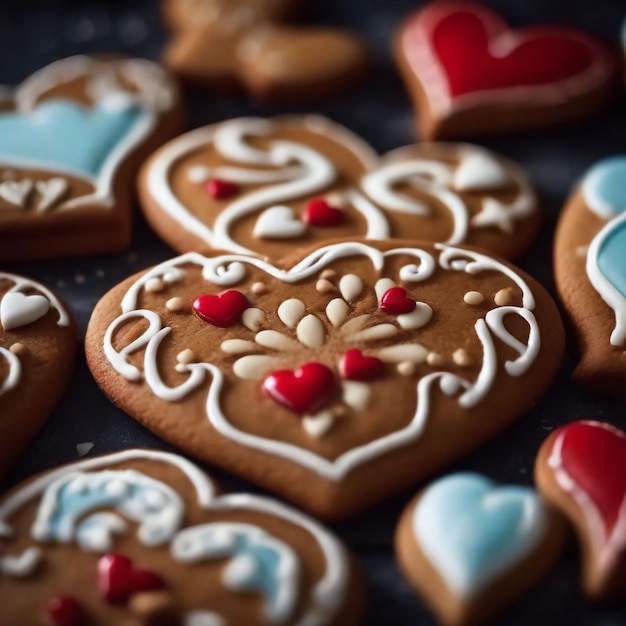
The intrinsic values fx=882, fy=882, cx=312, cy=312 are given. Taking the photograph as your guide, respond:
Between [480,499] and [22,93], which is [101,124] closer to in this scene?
[22,93]

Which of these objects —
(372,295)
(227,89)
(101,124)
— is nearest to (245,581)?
(372,295)

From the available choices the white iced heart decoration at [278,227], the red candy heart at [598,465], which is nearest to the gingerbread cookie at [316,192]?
the white iced heart decoration at [278,227]

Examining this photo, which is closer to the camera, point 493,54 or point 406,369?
point 406,369

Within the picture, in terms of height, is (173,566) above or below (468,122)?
below

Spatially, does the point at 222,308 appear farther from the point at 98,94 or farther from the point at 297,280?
the point at 98,94

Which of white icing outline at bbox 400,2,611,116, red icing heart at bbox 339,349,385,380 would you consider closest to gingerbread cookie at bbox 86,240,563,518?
red icing heart at bbox 339,349,385,380

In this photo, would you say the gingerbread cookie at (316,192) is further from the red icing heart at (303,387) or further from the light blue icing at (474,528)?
the light blue icing at (474,528)

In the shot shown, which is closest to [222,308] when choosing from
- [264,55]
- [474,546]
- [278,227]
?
[278,227]
